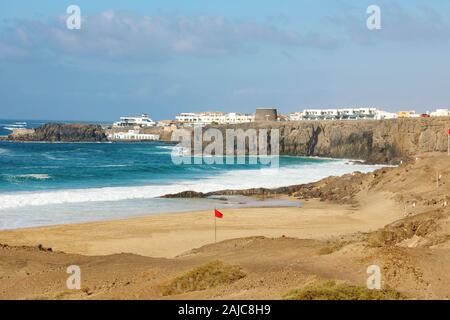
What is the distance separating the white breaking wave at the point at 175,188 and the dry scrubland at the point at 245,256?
27.6ft

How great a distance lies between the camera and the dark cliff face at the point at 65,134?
132875mm

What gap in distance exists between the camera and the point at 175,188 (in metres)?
43.2

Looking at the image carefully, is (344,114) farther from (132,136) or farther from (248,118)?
(132,136)

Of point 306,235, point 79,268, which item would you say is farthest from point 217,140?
point 79,268

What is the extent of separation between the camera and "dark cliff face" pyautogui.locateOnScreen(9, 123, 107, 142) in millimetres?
132875

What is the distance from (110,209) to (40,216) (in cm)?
415

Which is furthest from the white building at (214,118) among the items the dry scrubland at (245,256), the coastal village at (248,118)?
the dry scrubland at (245,256)

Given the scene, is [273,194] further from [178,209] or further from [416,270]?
[416,270]

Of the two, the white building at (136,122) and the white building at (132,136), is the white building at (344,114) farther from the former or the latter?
the white building at (136,122)

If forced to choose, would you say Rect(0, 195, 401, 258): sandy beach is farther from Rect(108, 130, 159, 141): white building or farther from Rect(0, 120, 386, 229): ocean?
Rect(108, 130, 159, 141): white building

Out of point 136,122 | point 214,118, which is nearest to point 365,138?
point 214,118

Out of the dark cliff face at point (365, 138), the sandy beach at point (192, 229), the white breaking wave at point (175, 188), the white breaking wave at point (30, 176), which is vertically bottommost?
the sandy beach at point (192, 229)

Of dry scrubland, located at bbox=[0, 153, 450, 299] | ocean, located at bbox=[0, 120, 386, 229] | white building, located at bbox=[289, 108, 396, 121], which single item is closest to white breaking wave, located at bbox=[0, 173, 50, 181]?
ocean, located at bbox=[0, 120, 386, 229]

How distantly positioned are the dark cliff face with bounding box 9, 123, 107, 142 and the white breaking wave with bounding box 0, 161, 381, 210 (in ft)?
268
